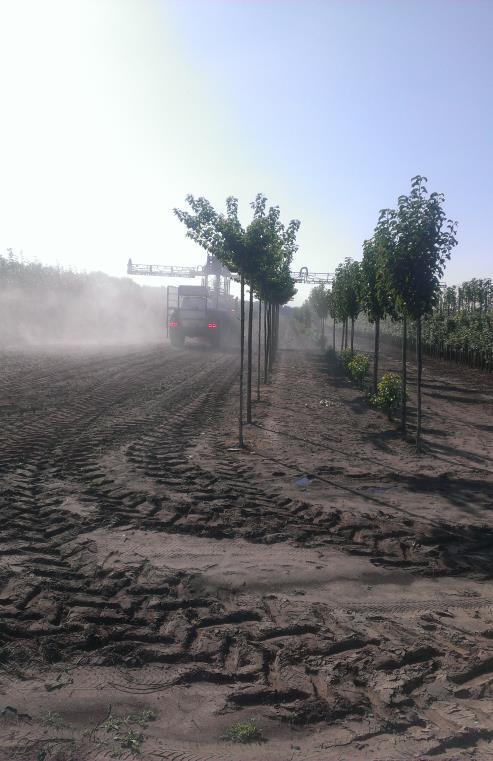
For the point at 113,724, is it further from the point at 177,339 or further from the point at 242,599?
the point at 177,339

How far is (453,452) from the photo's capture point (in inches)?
392

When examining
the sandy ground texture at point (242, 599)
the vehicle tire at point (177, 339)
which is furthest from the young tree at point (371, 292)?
the vehicle tire at point (177, 339)

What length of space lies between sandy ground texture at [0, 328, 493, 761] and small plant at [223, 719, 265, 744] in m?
0.02

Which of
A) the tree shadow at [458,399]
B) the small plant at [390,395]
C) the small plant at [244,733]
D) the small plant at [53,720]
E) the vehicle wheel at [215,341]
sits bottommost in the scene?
the small plant at [244,733]

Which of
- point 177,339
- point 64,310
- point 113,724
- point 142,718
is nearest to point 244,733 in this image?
point 142,718

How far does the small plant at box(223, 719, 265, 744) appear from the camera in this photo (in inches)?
121

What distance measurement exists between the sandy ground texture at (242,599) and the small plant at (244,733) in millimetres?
21

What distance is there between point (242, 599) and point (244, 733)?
1.49 m

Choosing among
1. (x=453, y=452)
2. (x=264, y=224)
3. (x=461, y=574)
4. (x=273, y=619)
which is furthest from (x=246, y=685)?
(x=264, y=224)

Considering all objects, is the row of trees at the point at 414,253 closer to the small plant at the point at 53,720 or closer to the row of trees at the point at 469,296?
the small plant at the point at 53,720

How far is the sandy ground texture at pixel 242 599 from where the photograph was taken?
3174 millimetres

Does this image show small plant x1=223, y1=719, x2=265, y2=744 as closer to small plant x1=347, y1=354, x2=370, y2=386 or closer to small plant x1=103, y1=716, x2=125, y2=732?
small plant x1=103, y1=716, x2=125, y2=732

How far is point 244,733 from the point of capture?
10.2 feet

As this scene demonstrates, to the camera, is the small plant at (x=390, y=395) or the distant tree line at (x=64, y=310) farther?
the distant tree line at (x=64, y=310)
